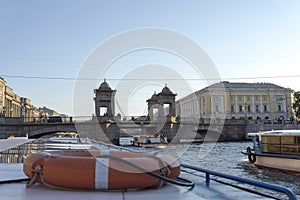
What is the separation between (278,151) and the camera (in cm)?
2250

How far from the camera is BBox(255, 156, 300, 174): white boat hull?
19688 mm

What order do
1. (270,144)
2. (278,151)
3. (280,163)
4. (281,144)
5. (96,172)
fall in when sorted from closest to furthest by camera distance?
(96,172)
(280,163)
(281,144)
(278,151)
(270,144)

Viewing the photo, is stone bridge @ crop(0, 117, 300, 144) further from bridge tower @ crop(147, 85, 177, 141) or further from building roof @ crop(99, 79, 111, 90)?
building roof @ crop(99, 79, 111, 90)

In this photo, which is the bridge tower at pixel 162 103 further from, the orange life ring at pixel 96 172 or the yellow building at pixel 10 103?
the orange life ring at pixel 96 172

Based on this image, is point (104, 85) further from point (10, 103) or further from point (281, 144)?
point (10, 103)

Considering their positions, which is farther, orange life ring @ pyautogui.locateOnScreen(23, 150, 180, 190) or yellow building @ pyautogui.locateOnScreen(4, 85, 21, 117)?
yellow building @ pyautogui.locateOnScreen(4, 85, 21, 117)

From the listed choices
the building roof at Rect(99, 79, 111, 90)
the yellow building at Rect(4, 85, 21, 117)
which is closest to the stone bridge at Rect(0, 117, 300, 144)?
the building roof at Rect(99, 79, 111, 90)

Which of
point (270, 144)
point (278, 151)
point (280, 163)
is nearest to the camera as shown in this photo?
point (280, 163)

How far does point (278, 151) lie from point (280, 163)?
5.02ft

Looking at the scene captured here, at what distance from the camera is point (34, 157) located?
5.77m

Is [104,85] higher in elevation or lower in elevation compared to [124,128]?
higher

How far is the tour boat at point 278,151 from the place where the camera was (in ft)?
66.5

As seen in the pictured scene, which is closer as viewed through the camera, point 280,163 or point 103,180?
point 103,180

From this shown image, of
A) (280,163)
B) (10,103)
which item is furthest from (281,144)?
(10,103)
